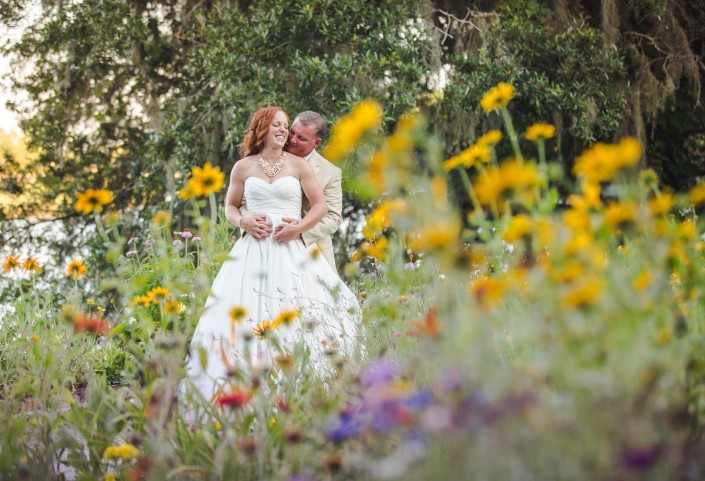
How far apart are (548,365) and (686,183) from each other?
689 cm

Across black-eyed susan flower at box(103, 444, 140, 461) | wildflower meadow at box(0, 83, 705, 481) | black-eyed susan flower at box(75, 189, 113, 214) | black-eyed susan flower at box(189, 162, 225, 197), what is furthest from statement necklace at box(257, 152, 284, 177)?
black-eyed susan flower at box(103, 444, 140, 461)

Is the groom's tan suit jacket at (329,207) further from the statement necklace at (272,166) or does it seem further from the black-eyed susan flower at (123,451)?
the black-eyed susan flower at (123,451)

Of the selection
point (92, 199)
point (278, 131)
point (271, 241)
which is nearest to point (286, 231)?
point (271, 241)

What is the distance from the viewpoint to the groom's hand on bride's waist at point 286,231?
12.5ft

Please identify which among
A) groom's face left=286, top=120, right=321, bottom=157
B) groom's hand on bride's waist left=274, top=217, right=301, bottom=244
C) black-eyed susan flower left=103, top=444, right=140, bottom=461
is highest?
groom's face left=286, top=120, right=321, bottom=157

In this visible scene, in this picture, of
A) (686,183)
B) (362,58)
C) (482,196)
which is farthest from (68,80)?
(482,196)

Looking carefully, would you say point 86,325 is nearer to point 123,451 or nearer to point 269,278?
point 123,451

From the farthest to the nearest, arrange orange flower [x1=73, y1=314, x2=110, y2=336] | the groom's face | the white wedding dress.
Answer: the groom's face < the white wedding dress < orange flower [x1=73, y1=314, x2=110, y2=336]

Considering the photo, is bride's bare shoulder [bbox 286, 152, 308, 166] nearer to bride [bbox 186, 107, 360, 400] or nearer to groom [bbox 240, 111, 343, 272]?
bride [bbox 186, 107, 360, 400]

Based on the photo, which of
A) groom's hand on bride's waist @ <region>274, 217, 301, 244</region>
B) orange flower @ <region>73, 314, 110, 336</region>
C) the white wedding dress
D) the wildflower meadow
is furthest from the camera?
groom's hand on bride's waist @ <region>274, 217, 301, 244</region>

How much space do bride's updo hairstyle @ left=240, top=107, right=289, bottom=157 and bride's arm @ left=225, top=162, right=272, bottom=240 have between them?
124 mm

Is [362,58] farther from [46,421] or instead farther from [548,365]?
[548,365]

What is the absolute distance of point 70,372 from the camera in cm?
380

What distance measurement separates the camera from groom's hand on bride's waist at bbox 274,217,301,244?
3.80 meters
